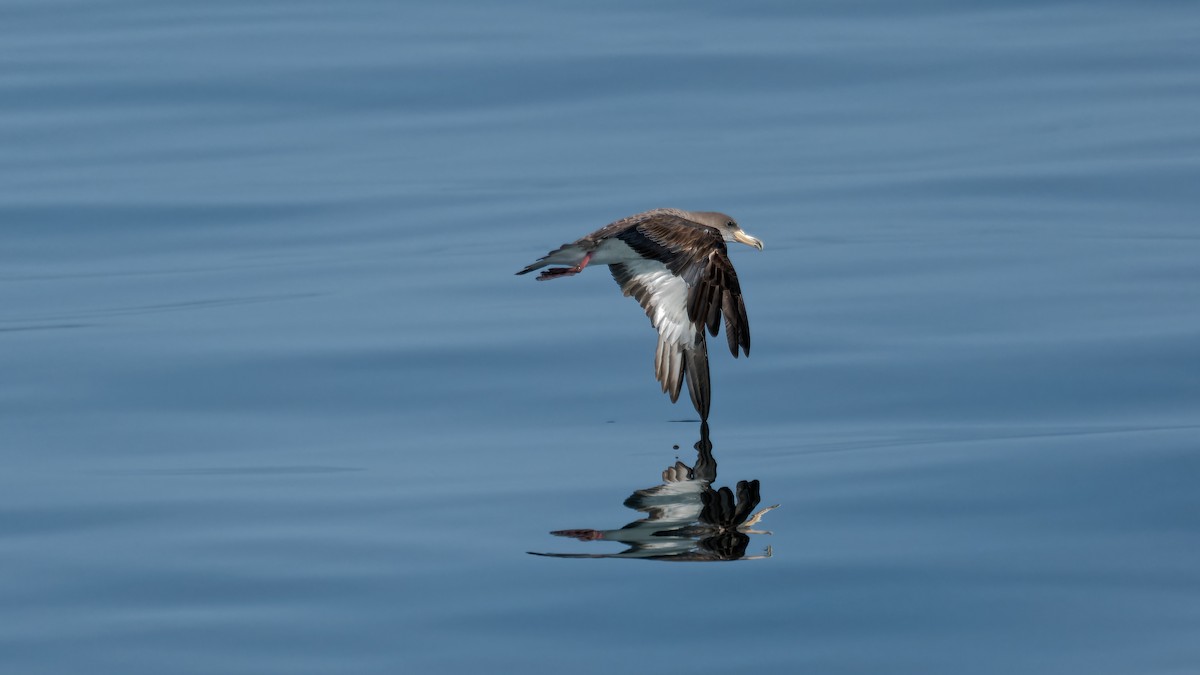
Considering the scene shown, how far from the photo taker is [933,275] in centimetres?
1201

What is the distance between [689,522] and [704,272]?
1779mm

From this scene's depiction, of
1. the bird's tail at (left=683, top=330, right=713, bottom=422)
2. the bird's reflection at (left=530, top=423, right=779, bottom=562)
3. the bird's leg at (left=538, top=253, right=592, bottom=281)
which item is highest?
the bird's leg at (left=538, top=253, right=592, bottom=281)

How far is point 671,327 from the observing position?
10125 millimetres

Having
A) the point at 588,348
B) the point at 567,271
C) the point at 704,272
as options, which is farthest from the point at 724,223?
the point at 704,272

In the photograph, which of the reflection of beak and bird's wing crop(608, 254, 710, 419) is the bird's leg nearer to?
bird's wing crop(608, 254, 710, 419)

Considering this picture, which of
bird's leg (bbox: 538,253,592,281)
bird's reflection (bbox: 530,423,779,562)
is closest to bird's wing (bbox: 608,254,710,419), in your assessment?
bird's leg (bbox: 538,253,592,281)

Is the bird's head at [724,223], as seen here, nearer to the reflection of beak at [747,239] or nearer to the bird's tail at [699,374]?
the reflection of beak at [747,239]

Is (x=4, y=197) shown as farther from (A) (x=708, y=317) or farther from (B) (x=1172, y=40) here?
(B) (x=1172, y=40)

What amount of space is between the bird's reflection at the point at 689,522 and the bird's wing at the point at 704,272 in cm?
86

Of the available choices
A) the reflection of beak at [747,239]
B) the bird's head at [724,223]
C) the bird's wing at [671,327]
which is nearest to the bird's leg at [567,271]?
the bird's wing at [671,327]

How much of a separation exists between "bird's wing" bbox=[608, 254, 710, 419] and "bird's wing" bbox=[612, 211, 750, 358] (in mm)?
126

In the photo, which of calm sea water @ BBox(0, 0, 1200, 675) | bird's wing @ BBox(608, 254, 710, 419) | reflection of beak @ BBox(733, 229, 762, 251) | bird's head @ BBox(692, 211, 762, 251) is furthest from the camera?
bird's head @ BBox(692, 211, 762, 251)

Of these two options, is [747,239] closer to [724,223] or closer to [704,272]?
[724,223]

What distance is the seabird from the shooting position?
9203mm
